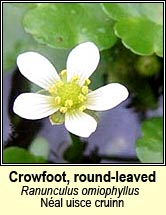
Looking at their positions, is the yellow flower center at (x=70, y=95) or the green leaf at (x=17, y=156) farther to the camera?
the green leaf at (x=17, y=156)

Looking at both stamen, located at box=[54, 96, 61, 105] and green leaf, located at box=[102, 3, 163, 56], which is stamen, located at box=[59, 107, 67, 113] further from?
green leaf, located at box=[102, 3, 163, 56]

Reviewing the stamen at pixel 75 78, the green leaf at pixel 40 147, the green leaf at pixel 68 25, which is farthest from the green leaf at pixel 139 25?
the green leaf at pixel 40 147

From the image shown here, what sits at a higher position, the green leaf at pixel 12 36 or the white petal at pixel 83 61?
the green leaf at pixel 12 36

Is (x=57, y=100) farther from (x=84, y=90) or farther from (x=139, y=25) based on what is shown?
(x=139, y=25)

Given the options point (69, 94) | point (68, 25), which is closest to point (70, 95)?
point (69, 94)

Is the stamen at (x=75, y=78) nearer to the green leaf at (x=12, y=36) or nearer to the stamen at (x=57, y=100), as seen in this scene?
the stamen at (x=57, y=100)

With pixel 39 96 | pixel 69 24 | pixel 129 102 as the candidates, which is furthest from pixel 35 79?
pixel 129 102
